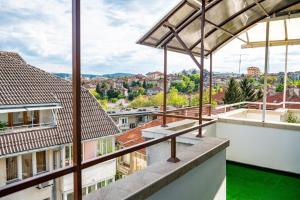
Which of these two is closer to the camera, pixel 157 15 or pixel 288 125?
pixel 157 15

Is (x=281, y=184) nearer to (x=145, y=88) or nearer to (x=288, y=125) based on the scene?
(x=288, y=125)

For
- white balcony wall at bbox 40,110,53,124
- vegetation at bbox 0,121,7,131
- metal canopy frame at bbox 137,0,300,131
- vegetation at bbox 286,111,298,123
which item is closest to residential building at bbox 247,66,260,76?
vegetation at bbox 286,111,298,123

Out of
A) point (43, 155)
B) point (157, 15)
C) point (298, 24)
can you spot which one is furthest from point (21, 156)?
point (298, 24)

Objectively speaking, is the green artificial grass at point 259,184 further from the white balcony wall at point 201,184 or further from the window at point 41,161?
the window at point 41,161

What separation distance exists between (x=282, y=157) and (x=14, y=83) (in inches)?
246

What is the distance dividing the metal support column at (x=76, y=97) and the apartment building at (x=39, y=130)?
252cm

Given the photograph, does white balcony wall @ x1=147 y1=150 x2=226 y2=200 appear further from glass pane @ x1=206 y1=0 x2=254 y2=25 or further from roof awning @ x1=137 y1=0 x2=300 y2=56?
glass pane @ x1=206 y1=0 x2=254 y2=25

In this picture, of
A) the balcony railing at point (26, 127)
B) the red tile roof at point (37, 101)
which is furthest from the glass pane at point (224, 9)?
the balcony railing at point (26, 127)

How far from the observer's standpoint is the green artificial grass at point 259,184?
165 inches

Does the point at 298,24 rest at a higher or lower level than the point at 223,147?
higher

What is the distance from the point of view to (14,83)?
581 centimetres

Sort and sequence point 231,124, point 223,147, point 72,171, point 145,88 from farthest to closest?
point 145,88, point 231,124, point 223,147, point 72,171

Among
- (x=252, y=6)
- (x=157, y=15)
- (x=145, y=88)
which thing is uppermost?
(x=252, y=6)

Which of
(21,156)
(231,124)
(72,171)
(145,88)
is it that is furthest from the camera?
(145,88)
